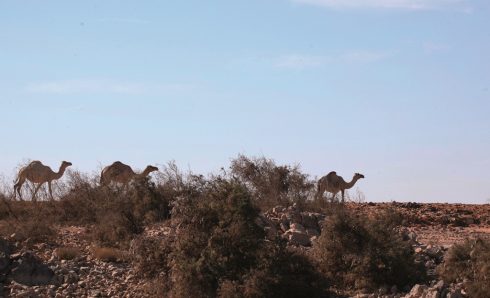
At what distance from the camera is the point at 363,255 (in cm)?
1684

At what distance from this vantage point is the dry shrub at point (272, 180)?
90.7 feet

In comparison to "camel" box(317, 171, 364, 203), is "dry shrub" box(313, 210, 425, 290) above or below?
below

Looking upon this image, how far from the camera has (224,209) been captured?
1666 centimetres

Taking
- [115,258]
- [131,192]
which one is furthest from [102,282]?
[131,192]

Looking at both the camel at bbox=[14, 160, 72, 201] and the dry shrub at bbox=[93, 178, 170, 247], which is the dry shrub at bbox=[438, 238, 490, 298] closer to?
the dry shrub at bbox=[93, 178, 170, 247]

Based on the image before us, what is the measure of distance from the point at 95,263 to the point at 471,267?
8300 millimetres

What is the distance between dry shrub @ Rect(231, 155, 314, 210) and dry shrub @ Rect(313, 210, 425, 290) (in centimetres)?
906

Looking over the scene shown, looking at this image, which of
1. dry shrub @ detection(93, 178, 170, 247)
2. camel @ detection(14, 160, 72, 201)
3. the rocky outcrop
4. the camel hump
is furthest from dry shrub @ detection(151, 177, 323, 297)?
camel @ detection(14, 160, 72, 201)

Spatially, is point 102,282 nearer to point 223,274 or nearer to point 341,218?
point 223,274

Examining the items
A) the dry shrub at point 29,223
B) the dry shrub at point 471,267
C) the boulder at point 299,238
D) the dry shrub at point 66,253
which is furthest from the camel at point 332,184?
the dry shrub at point 471,267

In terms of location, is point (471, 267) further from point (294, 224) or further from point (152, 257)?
point (152, 257)

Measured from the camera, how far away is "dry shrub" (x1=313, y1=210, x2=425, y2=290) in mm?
16594

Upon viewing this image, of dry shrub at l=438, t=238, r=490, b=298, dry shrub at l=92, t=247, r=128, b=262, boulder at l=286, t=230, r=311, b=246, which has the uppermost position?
boulder at l=286, t=230, r=311, b=246

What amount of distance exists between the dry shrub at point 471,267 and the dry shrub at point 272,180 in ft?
33.1
